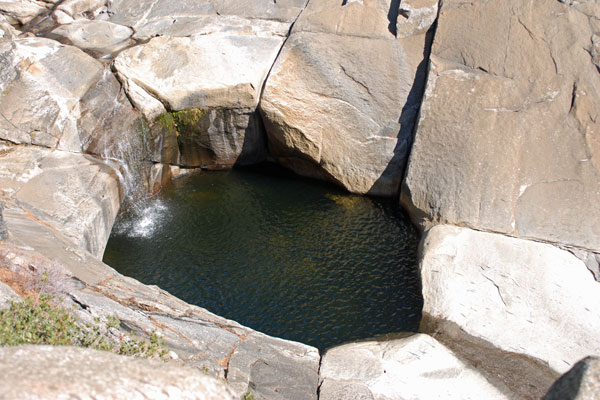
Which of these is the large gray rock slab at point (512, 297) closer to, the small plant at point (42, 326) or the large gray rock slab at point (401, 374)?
the large gray rock slab at point (401, 374)

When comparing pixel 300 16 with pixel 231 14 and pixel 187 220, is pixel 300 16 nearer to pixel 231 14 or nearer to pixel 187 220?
pixel 231 14

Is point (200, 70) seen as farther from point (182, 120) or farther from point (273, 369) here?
point (273, 369)

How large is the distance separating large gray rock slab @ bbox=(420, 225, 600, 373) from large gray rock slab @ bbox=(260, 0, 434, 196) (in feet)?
12.7

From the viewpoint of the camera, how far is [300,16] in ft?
48.6

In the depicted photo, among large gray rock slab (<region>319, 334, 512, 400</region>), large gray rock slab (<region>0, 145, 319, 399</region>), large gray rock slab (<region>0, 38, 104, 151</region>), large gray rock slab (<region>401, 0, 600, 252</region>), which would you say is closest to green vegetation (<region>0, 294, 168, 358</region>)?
→ large gray rock slab (<region>0, 145, 319, 399</region>)

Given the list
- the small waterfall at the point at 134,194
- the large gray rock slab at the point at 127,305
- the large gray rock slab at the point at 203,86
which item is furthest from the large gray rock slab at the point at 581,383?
the large gray rock slab at the point at 203,86

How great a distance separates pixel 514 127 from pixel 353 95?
4.06 m

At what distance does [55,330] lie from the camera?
561 centimetres

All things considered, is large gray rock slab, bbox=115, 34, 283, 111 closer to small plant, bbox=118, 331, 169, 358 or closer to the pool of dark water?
the pool of dark water

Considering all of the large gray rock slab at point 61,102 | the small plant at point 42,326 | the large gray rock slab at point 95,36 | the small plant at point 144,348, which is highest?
the large gray rock slab at point 95,36

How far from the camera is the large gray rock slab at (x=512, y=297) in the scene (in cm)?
831

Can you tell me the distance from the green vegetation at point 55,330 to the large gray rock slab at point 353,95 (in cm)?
842

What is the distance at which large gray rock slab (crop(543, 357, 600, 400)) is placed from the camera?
341 centimetres

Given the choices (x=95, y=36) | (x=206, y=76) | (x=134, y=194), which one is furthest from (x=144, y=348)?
(x=95, y=36)
